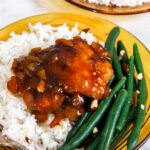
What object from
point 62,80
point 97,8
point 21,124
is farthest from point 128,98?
point 97,8

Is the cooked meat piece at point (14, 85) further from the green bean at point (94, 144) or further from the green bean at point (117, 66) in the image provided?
the green bean at point (117, 66)

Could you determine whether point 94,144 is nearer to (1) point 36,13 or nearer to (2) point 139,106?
(2) point 139,106

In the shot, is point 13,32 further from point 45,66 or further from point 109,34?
point 109,34

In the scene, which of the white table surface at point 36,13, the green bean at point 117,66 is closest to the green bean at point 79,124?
the green bean at point 117,66

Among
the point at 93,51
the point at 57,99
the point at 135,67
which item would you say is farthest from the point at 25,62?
the point at 135,67

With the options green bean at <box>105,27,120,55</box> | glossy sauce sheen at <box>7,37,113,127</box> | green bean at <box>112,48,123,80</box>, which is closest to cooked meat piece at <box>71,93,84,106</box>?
glossy sauce sheen at <box>7,37,113,127</box>
